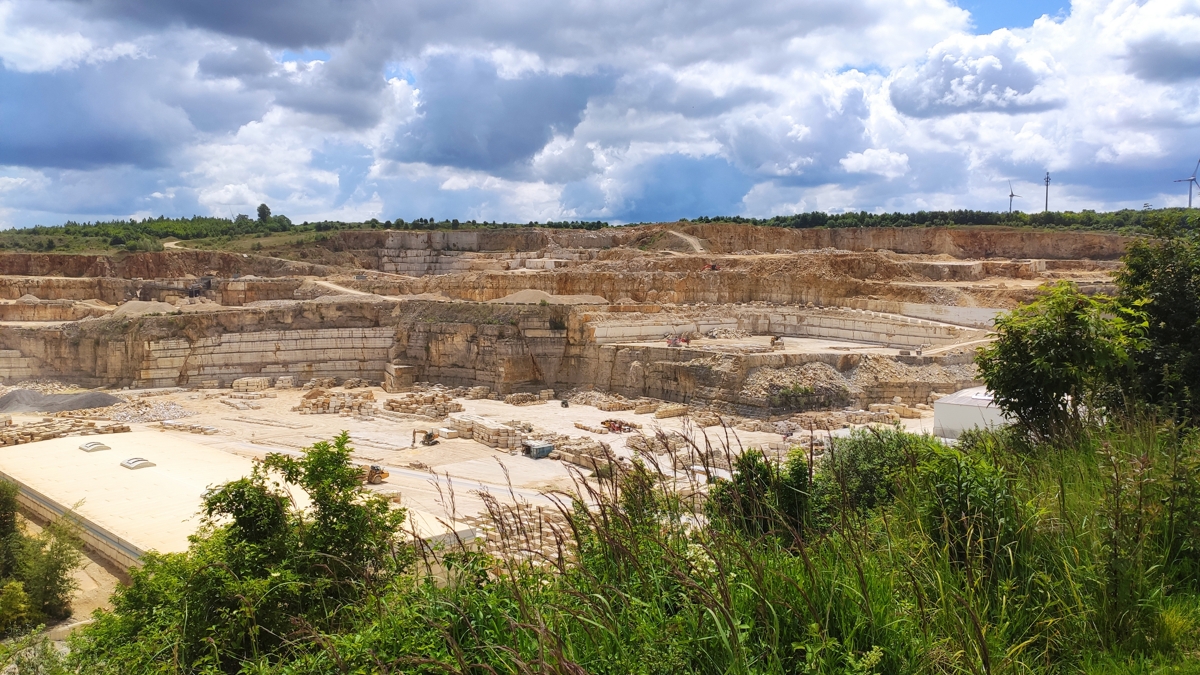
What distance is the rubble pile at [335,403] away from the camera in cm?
2773

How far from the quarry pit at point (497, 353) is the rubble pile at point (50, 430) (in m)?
0.10

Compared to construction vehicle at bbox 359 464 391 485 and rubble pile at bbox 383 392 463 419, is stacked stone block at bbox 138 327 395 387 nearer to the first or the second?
rubble pile at bbox 383 392 463 419

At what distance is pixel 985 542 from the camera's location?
4801mm

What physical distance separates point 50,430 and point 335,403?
30.1 ft

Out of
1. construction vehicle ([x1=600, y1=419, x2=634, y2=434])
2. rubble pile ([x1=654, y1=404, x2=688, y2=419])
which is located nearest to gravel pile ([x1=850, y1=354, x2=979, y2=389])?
rubble pile ([x1=654, y1=404, x2=688, y2=419])

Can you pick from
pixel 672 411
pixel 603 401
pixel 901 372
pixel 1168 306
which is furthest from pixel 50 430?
pixel 901 372

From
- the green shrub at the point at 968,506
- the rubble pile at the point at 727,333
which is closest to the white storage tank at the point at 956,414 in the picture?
the green shrub at the point at 968,506

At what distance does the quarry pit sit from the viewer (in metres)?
21.8

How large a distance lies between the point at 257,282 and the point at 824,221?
49.7 m

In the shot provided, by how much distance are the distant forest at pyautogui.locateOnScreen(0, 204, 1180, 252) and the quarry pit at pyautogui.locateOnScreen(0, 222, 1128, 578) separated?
8.50 metres

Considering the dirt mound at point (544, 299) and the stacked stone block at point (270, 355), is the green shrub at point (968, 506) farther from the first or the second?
the stacked stone block at point (270, 355)

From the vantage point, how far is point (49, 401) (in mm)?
27594

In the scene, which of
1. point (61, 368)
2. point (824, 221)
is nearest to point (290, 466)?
point (61, 368)

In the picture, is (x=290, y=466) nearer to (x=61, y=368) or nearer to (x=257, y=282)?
(x=61, y=368)
